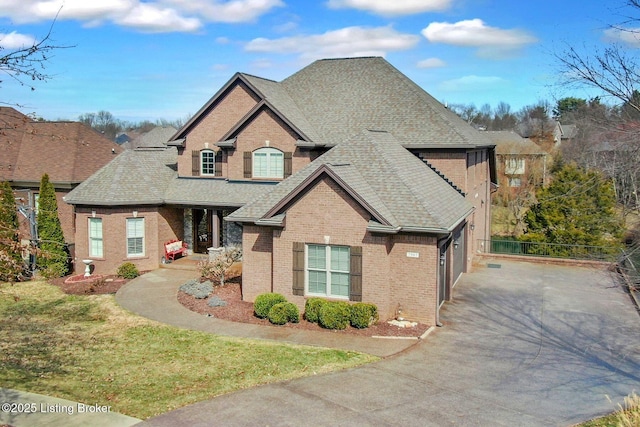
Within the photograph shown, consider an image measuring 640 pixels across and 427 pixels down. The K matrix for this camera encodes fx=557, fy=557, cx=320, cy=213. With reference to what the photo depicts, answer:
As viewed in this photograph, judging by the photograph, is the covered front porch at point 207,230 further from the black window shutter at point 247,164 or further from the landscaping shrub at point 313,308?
the landscaping shrub at point 313,308

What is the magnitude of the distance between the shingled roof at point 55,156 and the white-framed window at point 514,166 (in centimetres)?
3375

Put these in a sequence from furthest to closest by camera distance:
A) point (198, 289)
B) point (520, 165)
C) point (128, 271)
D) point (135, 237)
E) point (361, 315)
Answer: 1. point (520, 165)
2. point (135, 237)
3. point (128, 271)
4. point (198, 289)
5. point (361, 315)

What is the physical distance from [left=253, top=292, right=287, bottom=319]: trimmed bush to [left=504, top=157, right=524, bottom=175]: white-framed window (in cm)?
3776

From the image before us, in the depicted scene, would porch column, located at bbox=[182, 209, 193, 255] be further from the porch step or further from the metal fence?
the metal fence

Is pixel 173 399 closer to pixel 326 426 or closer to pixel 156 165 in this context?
pixel 326 426

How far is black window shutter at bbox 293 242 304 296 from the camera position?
17.9 meters

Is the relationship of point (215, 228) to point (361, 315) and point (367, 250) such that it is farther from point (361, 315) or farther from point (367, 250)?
point (361, 315)

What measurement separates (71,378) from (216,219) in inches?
546

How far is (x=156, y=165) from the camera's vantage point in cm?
2830

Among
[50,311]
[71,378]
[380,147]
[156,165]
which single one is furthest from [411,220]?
[156,165]

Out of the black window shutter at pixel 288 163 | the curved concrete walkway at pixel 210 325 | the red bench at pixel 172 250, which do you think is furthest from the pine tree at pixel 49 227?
the black window shutter at pixel 288 163

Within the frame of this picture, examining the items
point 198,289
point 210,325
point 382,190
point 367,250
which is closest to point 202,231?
point 198,289

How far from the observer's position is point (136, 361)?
45.9ft

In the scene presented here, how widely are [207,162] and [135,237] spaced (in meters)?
5.10
